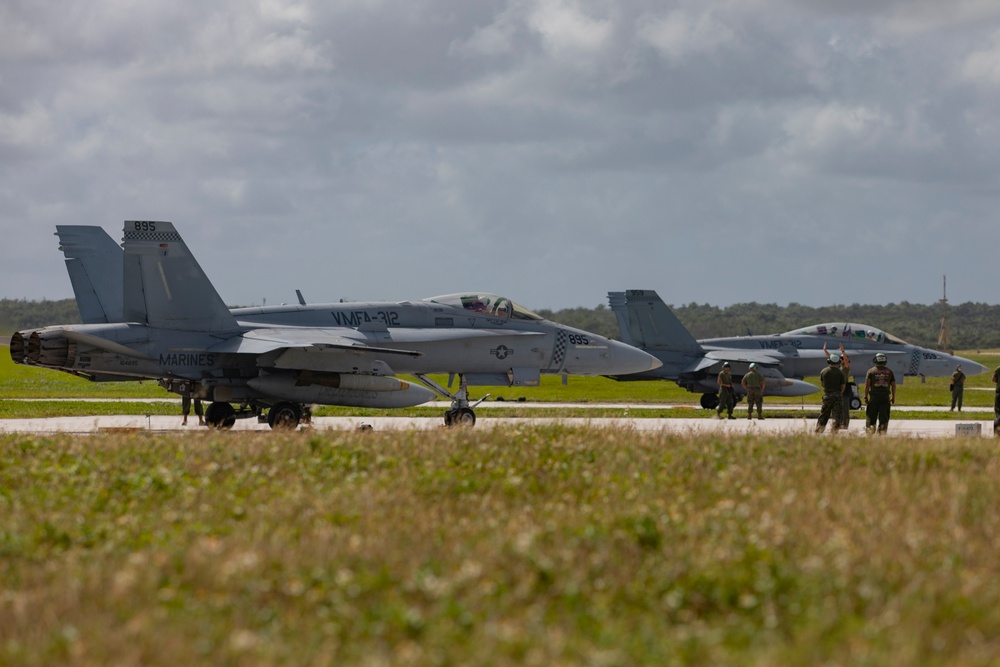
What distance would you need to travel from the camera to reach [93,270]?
973 inches

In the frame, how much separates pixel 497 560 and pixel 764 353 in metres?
31.1

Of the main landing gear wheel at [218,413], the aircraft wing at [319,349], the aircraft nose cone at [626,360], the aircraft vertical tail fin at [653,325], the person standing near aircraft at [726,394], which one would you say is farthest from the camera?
the aircraft vertical tail fin at [653,325]

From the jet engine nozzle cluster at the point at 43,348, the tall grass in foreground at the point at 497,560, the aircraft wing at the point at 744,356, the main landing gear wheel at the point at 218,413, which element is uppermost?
the aircraft wing at the point at 744,356

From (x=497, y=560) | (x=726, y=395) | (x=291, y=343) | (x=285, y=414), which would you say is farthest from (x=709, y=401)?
(x=497, y=560)

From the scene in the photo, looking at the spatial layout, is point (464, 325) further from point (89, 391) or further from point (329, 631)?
point (89, 391)

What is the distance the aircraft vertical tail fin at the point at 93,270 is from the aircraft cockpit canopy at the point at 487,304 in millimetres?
7268

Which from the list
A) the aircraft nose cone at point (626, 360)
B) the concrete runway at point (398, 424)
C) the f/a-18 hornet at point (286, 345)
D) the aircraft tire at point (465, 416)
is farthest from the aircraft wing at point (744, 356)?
the aircraft tire at point (465, 416)

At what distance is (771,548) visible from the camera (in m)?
7.35

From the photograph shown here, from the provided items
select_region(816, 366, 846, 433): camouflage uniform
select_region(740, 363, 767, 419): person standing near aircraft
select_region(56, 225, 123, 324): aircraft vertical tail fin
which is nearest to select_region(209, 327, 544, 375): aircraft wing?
select_region(56, 225, 123, 324): aircraft vertical tail fin

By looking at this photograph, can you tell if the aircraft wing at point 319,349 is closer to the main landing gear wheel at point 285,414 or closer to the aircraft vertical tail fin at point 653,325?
the main landing gear wheel at point 285,414

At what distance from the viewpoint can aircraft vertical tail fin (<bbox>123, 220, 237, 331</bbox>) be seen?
781 inches

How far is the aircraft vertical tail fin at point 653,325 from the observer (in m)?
36.9

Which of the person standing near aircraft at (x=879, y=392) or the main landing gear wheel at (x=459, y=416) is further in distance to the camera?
the main landing gear wheel at (x=459, y=416)

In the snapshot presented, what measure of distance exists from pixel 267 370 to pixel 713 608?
15.5 m
